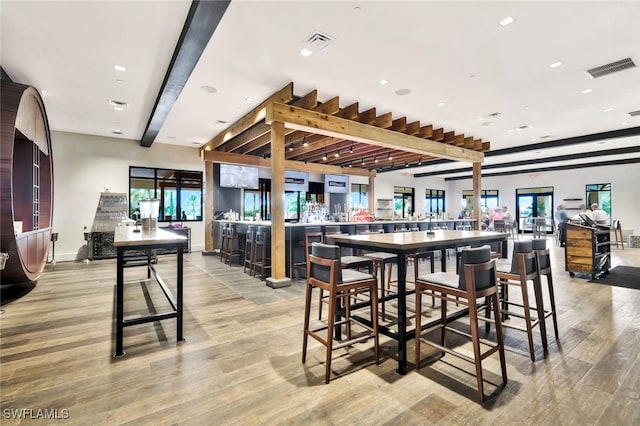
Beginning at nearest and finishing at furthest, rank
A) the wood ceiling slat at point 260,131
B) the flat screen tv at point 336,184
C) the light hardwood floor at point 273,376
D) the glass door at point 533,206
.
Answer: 1. the light hardwood floor at point 273,376
2. the wood ceiling slat at point 260,131
3. the flat screen tv at point 336,184
4. the glass door at point 533,206

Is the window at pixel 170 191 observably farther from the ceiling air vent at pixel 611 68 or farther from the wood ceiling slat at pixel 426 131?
the ceiling air vent at pixel 611 68

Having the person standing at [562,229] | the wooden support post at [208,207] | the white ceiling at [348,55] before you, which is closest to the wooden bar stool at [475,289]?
the white ceiling at [348,55]

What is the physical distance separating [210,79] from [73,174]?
5.94 metres

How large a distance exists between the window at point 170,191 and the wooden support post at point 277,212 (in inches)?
216

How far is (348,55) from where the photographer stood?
12.6 feet

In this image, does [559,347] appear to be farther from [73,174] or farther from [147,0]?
[73,174]

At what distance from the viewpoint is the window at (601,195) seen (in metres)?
12.6

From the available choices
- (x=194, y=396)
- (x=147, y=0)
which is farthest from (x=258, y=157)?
(x=194, y=396)

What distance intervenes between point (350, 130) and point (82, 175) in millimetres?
7308

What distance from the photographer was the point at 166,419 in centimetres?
180

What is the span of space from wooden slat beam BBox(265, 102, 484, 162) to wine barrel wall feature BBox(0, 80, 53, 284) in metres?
3.34

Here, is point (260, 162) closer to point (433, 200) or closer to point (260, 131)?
point (260, 131)

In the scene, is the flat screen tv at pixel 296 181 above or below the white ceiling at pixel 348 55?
below

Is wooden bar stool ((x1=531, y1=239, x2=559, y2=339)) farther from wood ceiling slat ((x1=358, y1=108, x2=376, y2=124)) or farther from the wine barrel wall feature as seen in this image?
the wine barrel wall feature
